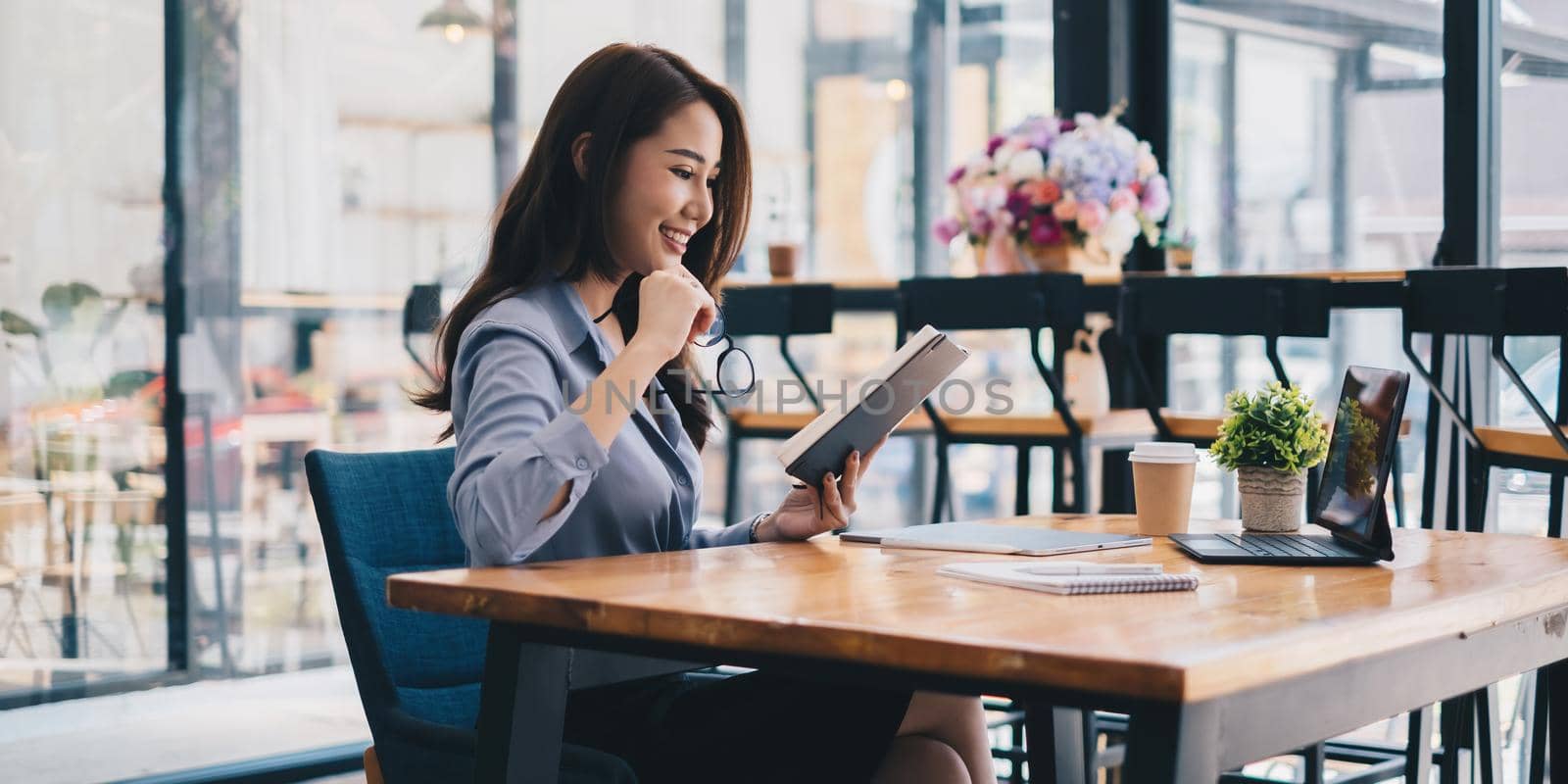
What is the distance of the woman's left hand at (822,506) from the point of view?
5.87 feet

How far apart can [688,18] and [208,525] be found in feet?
7.56

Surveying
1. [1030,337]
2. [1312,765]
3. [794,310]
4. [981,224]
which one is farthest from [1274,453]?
[981,224]

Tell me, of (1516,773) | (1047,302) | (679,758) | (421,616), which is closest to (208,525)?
(1047,302)

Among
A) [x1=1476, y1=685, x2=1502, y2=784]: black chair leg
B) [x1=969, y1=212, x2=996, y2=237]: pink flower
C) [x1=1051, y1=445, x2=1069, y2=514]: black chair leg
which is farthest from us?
[x1=1051, y1=445, x2=1069, y2=514]: black chair leg

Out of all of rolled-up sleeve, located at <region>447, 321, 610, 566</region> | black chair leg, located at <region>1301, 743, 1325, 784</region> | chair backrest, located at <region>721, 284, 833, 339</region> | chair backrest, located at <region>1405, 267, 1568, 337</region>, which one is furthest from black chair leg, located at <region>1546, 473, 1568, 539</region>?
rolled-up sleeve, located at <region>447, 321, 610, 566</region>

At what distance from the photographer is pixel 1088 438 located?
372cm

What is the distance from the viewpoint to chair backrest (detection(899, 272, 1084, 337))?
360cm

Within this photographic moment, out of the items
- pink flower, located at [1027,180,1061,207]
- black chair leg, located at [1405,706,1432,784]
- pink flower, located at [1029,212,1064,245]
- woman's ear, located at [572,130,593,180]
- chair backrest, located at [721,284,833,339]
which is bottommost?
black chair leg, located at [1405,706,1432,784]

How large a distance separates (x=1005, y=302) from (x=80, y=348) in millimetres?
2197

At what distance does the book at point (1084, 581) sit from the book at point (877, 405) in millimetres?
308

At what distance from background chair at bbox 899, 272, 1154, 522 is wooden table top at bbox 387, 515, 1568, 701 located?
6.47 ft

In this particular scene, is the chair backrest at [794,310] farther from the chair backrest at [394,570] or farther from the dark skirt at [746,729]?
the dark skirt at [746,729]

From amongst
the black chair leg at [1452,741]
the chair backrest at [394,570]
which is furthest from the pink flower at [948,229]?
the chair backrest at [394,570]

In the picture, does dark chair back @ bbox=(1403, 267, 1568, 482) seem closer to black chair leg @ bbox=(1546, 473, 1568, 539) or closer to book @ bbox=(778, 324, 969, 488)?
black chair leg @ bbox=(1546, 473, 1568, 539)
